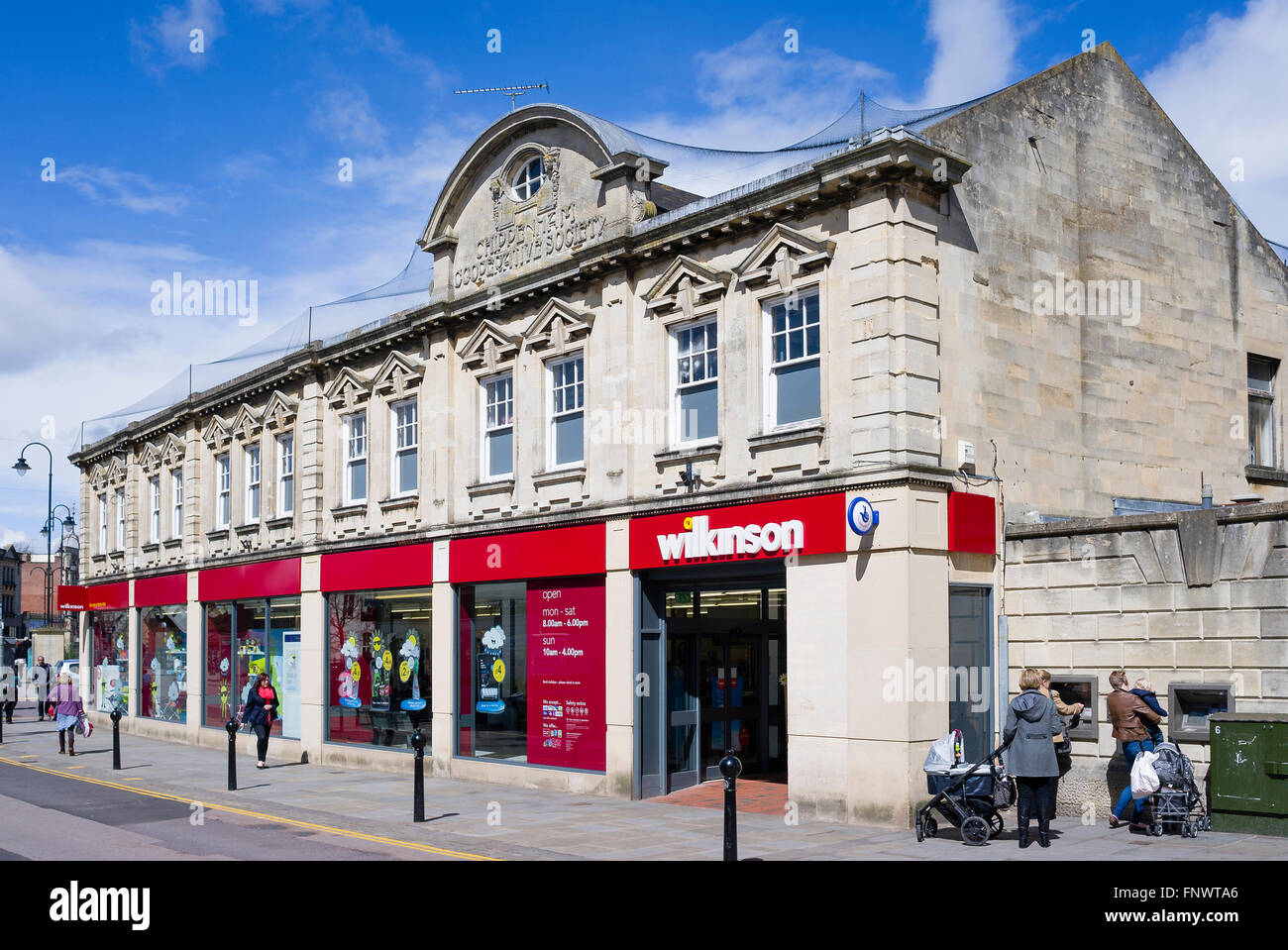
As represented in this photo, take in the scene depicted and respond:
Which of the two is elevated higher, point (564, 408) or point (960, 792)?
point (564, 408)

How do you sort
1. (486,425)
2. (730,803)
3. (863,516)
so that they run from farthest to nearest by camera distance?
(486,425) < (863,516) < (730,803)

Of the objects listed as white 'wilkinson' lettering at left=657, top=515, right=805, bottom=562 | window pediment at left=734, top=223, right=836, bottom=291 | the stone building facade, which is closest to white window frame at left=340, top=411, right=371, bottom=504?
the stone building facade

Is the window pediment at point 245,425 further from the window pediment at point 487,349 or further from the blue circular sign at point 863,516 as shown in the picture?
the blue circular sign at point 863,516

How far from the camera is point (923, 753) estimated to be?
45.2 ft

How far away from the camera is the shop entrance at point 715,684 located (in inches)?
680

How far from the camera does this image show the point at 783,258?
1548 cm

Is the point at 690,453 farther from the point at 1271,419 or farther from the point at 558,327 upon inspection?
the point at 1271,419

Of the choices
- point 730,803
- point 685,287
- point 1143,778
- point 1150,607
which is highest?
point 685,287

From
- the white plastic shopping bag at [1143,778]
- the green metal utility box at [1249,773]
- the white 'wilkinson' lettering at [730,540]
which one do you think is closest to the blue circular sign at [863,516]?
the white 'wilkinson' lettering at [730,540]

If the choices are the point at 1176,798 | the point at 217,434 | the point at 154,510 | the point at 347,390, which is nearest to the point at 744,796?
the point at 1176,798

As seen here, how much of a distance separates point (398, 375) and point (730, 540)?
9308 millimetres

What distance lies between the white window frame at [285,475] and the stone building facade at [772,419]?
1802 mm

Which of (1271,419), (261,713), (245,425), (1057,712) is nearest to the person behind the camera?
(1057,712)

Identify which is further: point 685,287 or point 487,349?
point 487,349
